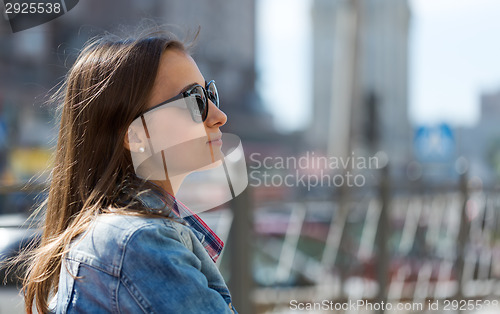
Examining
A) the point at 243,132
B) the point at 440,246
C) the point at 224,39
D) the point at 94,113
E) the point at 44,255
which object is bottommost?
the point at 243,132

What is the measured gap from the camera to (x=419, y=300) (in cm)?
479

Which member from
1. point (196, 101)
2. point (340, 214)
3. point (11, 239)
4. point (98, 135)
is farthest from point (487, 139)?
point (98, 135)

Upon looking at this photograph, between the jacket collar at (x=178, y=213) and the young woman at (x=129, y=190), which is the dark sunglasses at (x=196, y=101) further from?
the jacket collar at (x=178, y=213)

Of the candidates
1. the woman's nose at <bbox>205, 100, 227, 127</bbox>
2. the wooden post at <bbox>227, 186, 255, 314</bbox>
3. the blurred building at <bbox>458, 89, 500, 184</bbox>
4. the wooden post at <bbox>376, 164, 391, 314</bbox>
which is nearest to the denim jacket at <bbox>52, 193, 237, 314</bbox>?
the woman's nose at <bbox>205, 100, 227, 127</bbox>

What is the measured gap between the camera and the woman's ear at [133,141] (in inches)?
40.4

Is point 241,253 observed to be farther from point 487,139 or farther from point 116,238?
point 487,139

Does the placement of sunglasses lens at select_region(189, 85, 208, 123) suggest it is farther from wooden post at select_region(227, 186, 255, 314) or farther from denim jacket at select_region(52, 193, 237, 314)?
wooden post at select_region(227, 186, 255, 314)

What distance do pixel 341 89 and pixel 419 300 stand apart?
3853 millimetres

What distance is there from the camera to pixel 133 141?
3.39ft

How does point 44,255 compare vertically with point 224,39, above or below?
above

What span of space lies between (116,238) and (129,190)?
138 millimetres

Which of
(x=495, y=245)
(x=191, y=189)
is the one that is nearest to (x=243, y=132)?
(x=495, y=245)

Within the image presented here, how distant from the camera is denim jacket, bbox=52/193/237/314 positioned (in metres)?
0.85

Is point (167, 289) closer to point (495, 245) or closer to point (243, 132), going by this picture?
point (495, 245)
